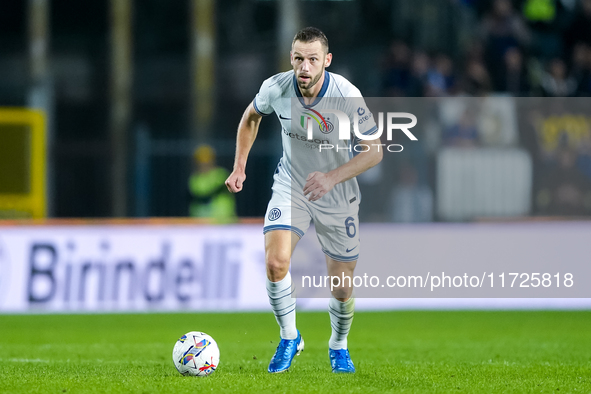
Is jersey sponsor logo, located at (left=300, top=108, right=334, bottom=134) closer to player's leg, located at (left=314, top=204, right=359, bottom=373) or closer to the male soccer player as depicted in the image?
the male soccer player

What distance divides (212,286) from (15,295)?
2.52 meters

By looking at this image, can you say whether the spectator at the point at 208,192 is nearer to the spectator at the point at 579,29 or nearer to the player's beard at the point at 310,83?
the spectator at the point at 579,29

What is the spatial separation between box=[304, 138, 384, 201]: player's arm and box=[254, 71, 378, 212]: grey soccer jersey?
0.54 feet

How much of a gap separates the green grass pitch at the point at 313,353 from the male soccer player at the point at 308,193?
1.21 ft

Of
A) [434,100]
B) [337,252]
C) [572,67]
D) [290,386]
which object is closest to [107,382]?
[290,386]

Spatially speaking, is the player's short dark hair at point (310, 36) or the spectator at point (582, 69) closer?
the player's short dark hair at point (310, 36)

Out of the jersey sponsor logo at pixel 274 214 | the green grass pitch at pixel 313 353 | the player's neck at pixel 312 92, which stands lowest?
the green grass pitch at pixel 313 353

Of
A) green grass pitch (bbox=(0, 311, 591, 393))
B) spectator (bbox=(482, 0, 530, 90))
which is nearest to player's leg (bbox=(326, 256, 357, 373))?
green grass pitch (bbox=(0, 311, 591, 393))

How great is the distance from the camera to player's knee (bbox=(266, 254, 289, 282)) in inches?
244

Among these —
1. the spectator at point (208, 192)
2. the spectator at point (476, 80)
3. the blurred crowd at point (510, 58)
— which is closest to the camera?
the spectator at point (208, 192)

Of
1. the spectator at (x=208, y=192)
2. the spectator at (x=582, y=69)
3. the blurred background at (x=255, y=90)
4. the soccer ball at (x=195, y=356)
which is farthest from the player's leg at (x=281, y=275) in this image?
the spectator at (x=582, y=69)

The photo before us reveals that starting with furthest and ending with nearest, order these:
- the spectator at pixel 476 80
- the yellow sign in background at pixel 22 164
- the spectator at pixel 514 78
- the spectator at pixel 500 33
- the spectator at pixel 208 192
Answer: the spectator at pixel 500 33, the spectator at pixel 514 78, the spectator at pixel 476 80, the yellow sign in background at pixel 22 164, the spectator at pixel 208 192

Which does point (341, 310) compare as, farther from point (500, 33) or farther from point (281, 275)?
point (500, 33)

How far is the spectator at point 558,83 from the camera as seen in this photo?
46.7ft
